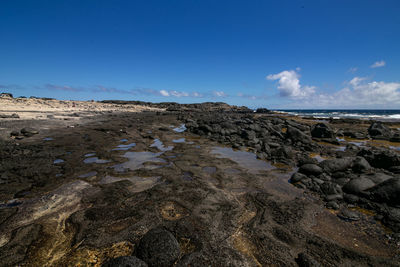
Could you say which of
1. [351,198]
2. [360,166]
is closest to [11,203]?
[351,198]

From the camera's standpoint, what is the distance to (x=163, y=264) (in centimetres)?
347

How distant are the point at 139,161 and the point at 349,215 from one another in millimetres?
9464

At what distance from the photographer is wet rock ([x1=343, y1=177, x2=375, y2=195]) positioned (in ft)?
22.6

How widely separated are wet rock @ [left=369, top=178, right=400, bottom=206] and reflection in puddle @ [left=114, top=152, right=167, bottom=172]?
913cm

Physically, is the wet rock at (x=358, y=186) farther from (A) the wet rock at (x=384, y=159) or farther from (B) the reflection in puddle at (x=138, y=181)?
(B) the reflection in puddle at (x=138, y=181)

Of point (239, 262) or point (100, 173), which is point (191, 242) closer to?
point (239, 262)

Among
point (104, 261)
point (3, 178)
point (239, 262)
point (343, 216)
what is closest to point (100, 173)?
point (3, 178)

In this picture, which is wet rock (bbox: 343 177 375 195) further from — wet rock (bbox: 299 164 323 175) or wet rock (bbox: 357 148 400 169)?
wet rock (bbox: 357 148 400 169)

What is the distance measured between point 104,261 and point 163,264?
1.23 m

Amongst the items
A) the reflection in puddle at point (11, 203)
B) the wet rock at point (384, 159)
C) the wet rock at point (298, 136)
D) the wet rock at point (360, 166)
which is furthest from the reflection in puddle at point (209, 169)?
the wet rock at point (298, 136)

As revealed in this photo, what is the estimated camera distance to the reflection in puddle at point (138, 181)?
22.5ft

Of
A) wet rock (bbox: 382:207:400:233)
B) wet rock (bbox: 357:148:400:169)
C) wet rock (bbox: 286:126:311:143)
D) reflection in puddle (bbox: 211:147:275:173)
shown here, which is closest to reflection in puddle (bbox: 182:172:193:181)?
reflection in puddle (bbox: 211:147:275:173)

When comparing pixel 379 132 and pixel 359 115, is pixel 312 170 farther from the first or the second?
pixel 359 115

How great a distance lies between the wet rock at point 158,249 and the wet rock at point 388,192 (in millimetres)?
7429
